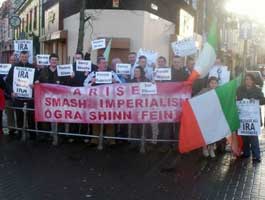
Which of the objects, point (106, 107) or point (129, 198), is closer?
point (129, 198)

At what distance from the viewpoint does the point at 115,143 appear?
1125 cm

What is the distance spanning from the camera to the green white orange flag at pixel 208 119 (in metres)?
A: 9.74

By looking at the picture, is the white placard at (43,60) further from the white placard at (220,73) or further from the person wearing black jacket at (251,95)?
the person wearing black jacket at (251,95)

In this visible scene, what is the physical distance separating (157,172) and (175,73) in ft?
8.81

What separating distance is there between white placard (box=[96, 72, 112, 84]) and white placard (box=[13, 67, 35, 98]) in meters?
1.42

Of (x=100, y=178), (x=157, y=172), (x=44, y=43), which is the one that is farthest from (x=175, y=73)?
(x=44, y=43)

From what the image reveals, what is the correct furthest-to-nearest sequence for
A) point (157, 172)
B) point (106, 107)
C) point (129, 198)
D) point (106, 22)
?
point (106, 22) → point (106, 107) → point (157, 172) → point (129, 198)

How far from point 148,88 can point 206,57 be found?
1204 millimetres

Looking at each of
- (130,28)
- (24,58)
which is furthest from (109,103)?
(130,28)

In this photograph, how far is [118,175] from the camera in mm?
8586

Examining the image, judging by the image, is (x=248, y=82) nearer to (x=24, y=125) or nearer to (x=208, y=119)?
(x=208, y=119)

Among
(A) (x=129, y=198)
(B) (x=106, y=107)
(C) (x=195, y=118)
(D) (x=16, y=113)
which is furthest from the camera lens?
(D) (x=16, y=113)

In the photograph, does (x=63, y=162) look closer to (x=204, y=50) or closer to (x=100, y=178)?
(x=100, y=178)

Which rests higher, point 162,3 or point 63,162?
point 162,3
